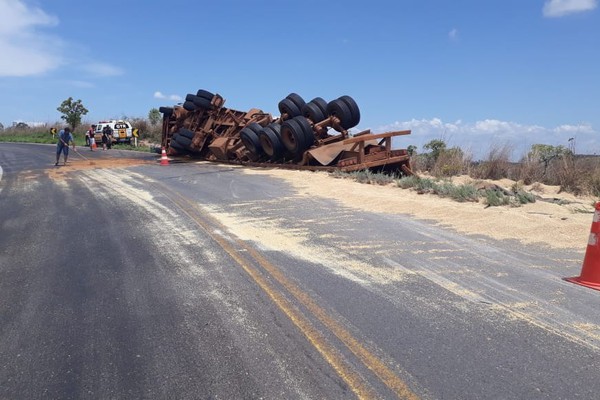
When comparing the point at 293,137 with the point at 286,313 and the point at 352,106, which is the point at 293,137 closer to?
the point at 352,106

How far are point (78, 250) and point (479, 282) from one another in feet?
17.3

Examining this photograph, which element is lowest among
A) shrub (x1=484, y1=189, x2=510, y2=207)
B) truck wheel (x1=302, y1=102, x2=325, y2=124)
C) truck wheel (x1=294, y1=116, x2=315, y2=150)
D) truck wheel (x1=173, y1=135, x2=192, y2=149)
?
shrub (x1=484, y1=189, x2=510, y2=207)

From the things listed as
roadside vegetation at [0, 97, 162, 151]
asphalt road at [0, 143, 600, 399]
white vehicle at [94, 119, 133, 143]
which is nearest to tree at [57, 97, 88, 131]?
roadside vegetation at [0, 97, 162, 151]

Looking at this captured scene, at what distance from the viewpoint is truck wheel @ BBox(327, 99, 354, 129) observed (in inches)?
770

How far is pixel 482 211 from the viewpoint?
10273 mm

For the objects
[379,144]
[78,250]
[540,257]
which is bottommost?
[78,250]

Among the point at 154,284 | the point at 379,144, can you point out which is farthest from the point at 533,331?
the point at 379,144

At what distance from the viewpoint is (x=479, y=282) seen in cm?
571

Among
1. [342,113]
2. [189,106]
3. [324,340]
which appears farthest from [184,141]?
[324,340]

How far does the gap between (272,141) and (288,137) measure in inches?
29.6

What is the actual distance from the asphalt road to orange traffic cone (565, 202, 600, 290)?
→ 224 millimetres

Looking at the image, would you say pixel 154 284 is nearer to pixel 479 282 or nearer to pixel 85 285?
pixel 85 285

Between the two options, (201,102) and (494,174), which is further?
(201,102)

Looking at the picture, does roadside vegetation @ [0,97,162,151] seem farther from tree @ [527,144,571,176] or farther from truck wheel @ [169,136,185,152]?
tree @ [527,144,571,176]
